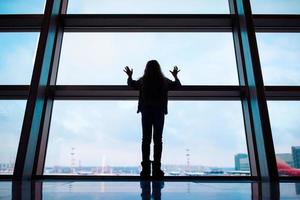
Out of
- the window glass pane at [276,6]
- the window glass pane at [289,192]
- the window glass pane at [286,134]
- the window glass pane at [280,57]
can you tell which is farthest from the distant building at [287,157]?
the window glass pane at [276,6]

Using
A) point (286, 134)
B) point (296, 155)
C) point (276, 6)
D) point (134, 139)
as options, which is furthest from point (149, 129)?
point (276, 6)

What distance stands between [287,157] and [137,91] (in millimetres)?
1890

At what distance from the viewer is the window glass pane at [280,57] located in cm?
380

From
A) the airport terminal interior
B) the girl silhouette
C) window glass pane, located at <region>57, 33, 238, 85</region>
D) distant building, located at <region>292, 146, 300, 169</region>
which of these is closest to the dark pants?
the girl silhouette

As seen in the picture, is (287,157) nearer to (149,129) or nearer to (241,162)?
(241,162)

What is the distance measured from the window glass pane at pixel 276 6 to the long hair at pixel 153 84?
1.88m

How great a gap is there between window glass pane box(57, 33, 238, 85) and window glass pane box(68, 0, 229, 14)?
332 millimetres

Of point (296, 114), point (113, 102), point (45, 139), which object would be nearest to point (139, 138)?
point (113, 102)

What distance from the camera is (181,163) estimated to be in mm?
3613

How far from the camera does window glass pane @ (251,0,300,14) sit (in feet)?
13.6

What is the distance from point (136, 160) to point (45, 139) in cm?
108

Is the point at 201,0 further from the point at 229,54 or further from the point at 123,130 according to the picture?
the point at 123,130

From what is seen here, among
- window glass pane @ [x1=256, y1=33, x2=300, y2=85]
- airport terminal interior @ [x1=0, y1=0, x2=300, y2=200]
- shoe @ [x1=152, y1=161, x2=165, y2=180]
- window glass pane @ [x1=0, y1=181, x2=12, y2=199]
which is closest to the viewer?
window glass pane @ [x1=0, y1=181, x2=12, y2=199]

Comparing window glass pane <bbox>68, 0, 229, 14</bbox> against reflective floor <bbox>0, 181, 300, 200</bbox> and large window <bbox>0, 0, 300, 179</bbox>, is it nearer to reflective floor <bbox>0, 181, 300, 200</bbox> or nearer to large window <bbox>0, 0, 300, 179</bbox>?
large window <bbox>0, 0, 300, 179</bbox>
